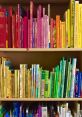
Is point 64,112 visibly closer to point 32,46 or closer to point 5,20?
point 32,46

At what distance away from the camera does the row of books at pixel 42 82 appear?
155cm

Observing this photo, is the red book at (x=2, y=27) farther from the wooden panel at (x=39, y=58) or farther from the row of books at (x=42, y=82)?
the wooden panel at (x=39, y=58)

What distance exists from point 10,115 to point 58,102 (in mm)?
356

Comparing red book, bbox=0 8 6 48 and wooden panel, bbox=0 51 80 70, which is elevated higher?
red book, bbox=0 8 6 48

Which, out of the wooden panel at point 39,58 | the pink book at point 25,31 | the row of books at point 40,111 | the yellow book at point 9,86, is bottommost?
the row of books at point 40,111

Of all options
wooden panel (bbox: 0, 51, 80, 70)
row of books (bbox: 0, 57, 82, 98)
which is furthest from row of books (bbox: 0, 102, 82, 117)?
wooden panel (bbox: 0, 51, 80, 70)

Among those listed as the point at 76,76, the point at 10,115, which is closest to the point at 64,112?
the point at 76,76

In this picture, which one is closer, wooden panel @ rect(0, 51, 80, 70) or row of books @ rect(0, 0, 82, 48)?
row of books @ rect(0, 0, 82, 48)

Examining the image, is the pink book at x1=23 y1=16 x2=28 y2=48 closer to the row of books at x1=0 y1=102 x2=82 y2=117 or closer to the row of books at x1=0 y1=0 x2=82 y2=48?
the row of books at x1=0 y1=0 x2=82 y2=48

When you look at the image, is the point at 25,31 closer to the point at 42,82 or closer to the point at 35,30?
the point at 35,30

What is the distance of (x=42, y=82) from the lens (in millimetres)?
1560

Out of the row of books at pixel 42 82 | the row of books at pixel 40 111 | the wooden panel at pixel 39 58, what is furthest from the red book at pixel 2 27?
the row of books at pixel 40 111

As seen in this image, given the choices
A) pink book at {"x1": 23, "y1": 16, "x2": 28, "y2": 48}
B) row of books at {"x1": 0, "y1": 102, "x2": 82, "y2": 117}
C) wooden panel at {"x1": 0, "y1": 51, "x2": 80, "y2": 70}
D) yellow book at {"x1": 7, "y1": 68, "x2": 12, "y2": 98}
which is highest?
pink book at {"x1": 23, "y1": 16, "x2": 28, "y2": 48}

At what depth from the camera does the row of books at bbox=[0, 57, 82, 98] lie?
1.55 m
